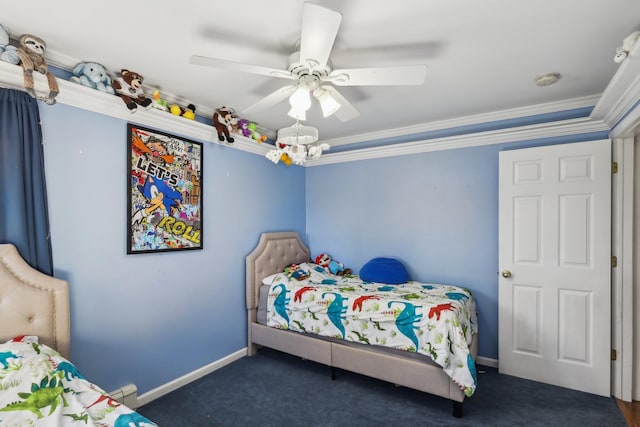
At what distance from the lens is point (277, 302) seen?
310 centimetres

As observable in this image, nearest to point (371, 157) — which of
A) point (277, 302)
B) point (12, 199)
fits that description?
point (277, 302)

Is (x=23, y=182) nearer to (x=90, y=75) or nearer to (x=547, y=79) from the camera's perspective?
(x=90, y=75)

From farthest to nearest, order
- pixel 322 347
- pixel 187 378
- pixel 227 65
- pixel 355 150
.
A: 1. pixel 355 150
2. pixel 322 347
3. pixel 187 378
4. pixel 227 65

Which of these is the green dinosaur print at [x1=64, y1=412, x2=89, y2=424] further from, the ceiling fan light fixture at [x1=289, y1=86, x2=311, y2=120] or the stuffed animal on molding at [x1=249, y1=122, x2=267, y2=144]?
the stuffed animal on molding at [x1=249, y1=122, x2=267, y2=144]

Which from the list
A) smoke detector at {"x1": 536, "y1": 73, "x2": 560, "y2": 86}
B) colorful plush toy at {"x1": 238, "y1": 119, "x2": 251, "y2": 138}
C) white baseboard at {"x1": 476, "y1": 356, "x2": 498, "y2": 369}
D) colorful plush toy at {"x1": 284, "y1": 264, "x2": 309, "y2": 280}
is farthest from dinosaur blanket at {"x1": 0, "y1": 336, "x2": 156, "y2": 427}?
smoke detector at {"x1": 536, "y1": 73, "x2": 560, "y2": 86}

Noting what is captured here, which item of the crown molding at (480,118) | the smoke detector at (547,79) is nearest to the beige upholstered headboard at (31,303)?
the crown molding at (480,118)

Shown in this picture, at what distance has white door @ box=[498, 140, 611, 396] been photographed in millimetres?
2496

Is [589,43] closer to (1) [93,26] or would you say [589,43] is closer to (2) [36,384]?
(1) [93,26]

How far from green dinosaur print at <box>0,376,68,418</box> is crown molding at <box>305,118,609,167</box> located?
3.22 m

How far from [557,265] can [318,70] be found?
2532mm

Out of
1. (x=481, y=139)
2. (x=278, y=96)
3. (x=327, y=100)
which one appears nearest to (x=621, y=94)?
(x=481, y=139)

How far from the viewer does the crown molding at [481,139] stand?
8.71 feet

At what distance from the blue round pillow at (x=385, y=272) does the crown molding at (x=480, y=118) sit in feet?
4.65

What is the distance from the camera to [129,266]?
2.35 m
